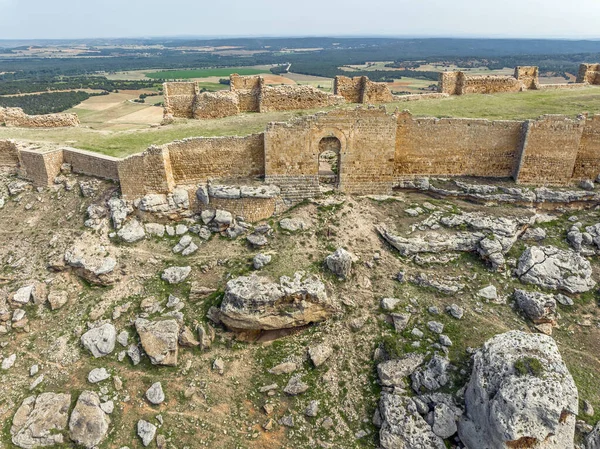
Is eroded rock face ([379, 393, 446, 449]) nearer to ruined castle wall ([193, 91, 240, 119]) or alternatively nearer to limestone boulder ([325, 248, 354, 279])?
limestone boulder ([325, 248, 354, 279])

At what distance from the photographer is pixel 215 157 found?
1727cm

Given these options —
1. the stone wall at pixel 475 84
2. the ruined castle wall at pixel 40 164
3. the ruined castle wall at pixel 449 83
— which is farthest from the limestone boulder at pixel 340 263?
the stone wall at pixel 475 84

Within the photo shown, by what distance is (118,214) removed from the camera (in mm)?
16328

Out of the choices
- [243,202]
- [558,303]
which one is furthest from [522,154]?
[243,202]

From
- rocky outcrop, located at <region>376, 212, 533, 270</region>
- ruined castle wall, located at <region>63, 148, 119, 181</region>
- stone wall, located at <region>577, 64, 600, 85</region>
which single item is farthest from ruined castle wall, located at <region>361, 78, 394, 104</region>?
stone wall, located at <region>577, 64, 600, 85</region>

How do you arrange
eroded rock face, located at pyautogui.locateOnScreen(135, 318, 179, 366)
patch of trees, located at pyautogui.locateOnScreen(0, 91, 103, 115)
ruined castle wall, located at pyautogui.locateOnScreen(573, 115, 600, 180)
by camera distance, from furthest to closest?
1. patch of trees, located at pyautogui.locateOnScreen(0, 91, 103, 115)
2. ruined castle wall, located at pyautogui.locateOnScreen(573, 115, 600, 180)
3. eroded rock face, located at pyautogui.locateOnScreen(135, 318, 179, 366)

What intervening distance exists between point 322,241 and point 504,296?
634 centimetres

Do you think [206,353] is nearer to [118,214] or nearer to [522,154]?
[118,214]

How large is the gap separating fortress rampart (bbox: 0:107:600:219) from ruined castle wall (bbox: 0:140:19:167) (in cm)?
82

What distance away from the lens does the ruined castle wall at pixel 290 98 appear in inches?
899

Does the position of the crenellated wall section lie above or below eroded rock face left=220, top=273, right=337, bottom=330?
above

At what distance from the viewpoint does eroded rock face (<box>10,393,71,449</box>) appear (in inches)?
448

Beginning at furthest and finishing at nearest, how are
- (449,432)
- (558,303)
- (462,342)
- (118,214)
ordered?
(118,214)
(558,303)
(462,342)
(449,432)

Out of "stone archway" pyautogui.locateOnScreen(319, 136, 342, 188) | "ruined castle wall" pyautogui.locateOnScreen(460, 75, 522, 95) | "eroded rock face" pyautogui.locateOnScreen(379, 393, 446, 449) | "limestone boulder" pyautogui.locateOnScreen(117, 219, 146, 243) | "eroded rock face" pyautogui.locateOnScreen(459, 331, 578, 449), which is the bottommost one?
"eroded rock face" pyautogui.locateOnScreen(379, 393, 446, 449)
